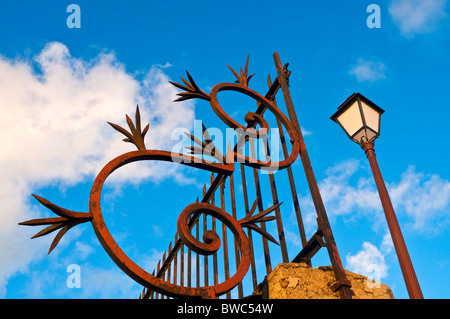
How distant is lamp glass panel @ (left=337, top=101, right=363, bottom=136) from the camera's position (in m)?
3.14

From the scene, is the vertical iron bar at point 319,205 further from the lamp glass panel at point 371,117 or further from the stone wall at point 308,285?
the lamp glass panel at point 371,117

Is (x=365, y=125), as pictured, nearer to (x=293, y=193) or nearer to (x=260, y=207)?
(x=293, y=193)

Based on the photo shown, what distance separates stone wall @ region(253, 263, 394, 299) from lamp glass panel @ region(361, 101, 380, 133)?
1216 millimetres

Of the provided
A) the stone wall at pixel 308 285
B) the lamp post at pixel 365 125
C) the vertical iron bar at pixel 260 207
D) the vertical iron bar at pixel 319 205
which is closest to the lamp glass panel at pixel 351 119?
Result: the lamp post at pixel 365 125

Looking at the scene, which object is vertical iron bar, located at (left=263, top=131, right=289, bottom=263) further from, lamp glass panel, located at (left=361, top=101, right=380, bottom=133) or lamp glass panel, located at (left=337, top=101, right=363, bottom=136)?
lamp glass panel, located at (left=361, top=101, right=380, bottom=133)

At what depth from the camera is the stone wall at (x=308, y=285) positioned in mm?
2309

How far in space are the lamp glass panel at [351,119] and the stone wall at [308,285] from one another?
1.17m

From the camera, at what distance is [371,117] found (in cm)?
317

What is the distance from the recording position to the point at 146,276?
195 centimetres

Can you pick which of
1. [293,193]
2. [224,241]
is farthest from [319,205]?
[224,241]

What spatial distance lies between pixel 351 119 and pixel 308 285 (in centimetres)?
145
